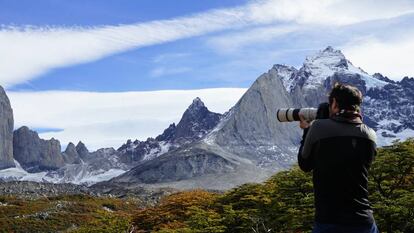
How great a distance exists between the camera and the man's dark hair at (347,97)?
509 centimetres

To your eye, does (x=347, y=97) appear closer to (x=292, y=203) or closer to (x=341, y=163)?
(x=341, y=163)

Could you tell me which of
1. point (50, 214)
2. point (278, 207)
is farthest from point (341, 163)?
point (50, 214)

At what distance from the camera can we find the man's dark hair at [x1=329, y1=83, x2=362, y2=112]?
5.09m

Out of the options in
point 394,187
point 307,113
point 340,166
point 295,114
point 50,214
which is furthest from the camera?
point 50,214

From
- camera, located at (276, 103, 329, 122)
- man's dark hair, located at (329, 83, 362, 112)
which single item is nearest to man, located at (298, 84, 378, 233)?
man's dark hair, located at (329, 83, 362, 112)

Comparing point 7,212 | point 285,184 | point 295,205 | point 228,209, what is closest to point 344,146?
point 295,205

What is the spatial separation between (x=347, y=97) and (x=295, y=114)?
0.59m

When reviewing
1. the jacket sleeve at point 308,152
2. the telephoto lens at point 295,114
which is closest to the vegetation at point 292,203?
the telephoto lens at point 295,114

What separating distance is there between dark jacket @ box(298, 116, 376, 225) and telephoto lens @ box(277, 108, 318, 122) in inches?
11.0

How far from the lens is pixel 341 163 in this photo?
16.5 ft

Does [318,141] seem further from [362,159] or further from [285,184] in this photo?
[285,184]

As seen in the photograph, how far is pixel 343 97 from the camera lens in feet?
16.7

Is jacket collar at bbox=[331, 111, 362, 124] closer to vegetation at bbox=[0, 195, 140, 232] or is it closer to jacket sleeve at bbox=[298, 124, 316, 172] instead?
jacket sleeve at bbox=[298, 124, 316, 172]

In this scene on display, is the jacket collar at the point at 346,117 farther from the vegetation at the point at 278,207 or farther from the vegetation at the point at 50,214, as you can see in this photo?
the vegetation at the point at 50,214
